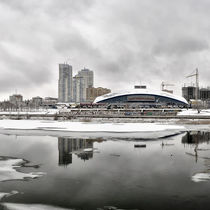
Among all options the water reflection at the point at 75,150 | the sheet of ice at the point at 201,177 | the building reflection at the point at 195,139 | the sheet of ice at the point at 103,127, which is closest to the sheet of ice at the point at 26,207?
the water reflection at the point at 75,150

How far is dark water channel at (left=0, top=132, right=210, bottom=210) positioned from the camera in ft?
38.3

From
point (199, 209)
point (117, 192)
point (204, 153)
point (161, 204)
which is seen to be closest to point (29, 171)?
point (117, 192)

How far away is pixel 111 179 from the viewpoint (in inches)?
594

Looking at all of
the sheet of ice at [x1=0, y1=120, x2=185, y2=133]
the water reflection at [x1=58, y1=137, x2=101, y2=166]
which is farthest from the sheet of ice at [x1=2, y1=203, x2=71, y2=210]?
the sheet of ice at [x1=0, y1=120, x2=185, y2=133]

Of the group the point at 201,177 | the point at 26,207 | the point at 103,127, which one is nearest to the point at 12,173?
the point at 26,207

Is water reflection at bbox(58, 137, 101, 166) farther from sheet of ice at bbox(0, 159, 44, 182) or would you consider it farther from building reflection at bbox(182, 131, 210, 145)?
building reflection at bbox(182, 131, 210, 145)

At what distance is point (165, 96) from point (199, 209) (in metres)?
177

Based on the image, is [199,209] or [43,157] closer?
[199,209]

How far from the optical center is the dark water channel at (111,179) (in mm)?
11688

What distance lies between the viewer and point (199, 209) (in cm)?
1086

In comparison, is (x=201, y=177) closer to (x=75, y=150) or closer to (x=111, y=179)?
(x=111, y=179)

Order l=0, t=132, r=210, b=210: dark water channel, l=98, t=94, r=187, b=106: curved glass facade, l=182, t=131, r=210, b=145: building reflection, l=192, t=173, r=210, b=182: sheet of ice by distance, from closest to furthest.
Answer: l=0, t=132, r=210, b=210: dark water channel, l=192, t=173, r=210, b=182: sheet of ice, l=182, t=131, r=210, b=145: building reflection, l=98, t=94, r=187, b=106: curved glass facade

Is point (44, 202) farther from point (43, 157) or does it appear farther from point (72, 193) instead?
point (43, 157)

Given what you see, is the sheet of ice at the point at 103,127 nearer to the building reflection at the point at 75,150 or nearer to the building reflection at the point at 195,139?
the building reflection at the point at 195,139
